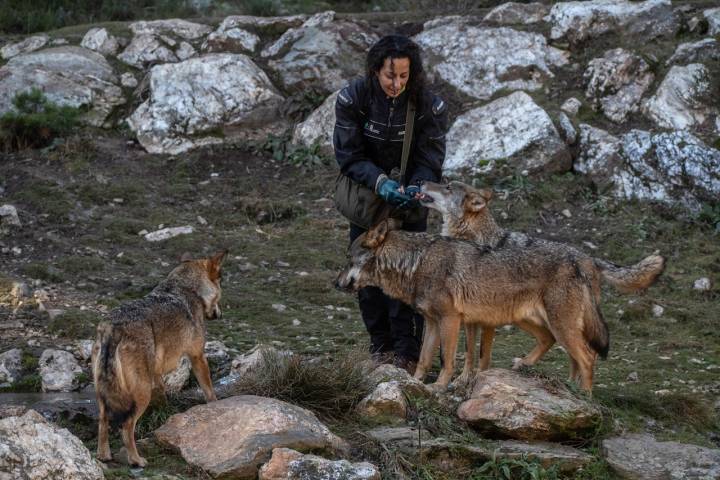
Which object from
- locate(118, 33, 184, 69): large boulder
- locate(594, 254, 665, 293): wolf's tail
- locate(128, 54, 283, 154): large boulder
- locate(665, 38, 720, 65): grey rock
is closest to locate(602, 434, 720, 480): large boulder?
locate(594, 254, 665, 293): wolf's tail

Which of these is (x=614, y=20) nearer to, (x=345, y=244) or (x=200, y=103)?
(x=345, y=244)

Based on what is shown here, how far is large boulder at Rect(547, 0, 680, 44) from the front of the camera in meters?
15.0

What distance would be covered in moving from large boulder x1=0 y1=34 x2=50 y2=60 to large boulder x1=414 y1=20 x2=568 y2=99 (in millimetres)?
6528

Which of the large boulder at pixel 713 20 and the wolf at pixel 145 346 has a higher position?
the large boulder at pixel 713 20

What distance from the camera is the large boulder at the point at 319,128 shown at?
572 inches

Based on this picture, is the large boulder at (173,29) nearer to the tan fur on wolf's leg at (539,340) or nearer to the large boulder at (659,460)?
the tan fur on wolf's leg at (539,340)

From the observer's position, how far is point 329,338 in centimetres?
931

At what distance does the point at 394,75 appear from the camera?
291 inches

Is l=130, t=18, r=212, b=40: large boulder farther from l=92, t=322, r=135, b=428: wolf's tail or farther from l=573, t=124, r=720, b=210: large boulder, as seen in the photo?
l=92, t=322, r=135, b=428: wolf's tail

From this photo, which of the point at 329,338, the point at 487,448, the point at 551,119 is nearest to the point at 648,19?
the point at 551,119

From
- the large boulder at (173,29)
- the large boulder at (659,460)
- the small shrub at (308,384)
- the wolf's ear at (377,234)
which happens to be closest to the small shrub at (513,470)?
the large boulder at (659,460)

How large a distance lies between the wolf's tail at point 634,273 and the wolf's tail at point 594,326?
1.05 feet

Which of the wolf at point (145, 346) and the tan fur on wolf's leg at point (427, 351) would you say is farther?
the tan fur on wolf's leg at point (427, 351)

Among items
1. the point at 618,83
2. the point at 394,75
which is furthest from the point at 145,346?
the point at 618,83
